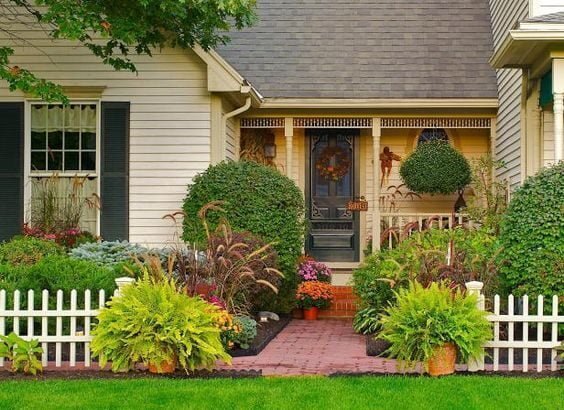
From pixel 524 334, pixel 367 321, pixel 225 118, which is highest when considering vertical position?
pixel 225 118

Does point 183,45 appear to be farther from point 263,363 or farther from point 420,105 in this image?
point 263,363

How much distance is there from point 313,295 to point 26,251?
171 inches

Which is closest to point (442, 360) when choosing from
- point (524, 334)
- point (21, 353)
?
point (524, 334)

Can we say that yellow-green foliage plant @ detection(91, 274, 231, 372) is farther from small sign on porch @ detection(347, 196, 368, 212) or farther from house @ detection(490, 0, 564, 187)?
small sign on porch @ detection(347, 196, 368, 212)

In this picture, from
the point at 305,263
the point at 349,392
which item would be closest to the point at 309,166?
the point at 305,263

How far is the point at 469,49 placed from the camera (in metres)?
16.8

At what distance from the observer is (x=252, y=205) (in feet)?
43.0

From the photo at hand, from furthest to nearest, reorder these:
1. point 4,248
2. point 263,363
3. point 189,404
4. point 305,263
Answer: point 305,263 < point 4,248 < point 263,363 < point 189,404

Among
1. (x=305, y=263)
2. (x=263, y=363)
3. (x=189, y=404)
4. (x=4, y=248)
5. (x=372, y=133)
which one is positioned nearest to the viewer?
(x=189, y=404)

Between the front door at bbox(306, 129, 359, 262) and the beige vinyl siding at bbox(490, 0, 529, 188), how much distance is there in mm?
2634

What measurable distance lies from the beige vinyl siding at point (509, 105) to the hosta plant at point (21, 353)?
832 centimetres

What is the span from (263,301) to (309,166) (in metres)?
4.46

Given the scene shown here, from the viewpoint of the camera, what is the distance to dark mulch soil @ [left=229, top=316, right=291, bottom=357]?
9844mm

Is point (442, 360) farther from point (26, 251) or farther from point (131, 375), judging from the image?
point (26, 251)
